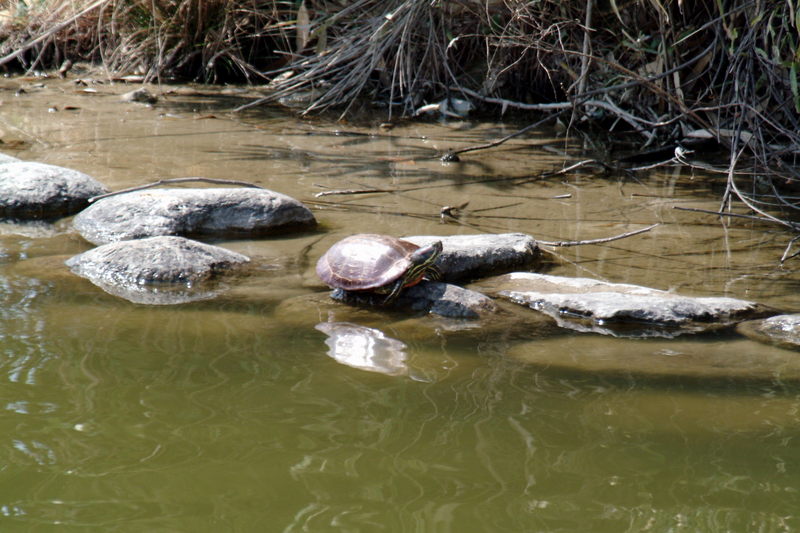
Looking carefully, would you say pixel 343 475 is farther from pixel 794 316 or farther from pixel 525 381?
pixel 794 316

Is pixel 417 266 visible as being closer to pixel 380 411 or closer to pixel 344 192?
pixel 380 411

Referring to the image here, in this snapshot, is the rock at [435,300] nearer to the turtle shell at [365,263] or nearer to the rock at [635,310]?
the turtle shell at [365,263]

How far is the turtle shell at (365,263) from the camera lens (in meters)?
3.72

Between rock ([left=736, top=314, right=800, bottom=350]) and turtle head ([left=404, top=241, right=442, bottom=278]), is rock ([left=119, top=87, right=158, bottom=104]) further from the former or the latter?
rock ([left=736, top=314, right=800, bottom=350])

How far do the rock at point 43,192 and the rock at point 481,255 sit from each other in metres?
2.12

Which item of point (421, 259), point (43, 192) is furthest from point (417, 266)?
point (43, 192)

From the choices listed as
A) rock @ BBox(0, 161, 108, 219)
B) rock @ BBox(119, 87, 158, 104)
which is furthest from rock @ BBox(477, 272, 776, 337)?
rock @ BBox(119, 87, 158, 104)

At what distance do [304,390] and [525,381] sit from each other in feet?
2.37

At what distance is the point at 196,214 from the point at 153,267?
2.98 feet

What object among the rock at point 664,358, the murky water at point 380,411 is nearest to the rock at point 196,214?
the murky water at point 380,411

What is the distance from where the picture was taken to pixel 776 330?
3383 mm

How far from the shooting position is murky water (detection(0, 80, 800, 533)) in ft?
6.66

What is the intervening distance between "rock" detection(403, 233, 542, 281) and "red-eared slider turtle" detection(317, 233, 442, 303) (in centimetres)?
21

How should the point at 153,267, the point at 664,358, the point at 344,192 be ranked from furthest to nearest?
the point at 344,192
the point at 153,267
the point at 664,358
